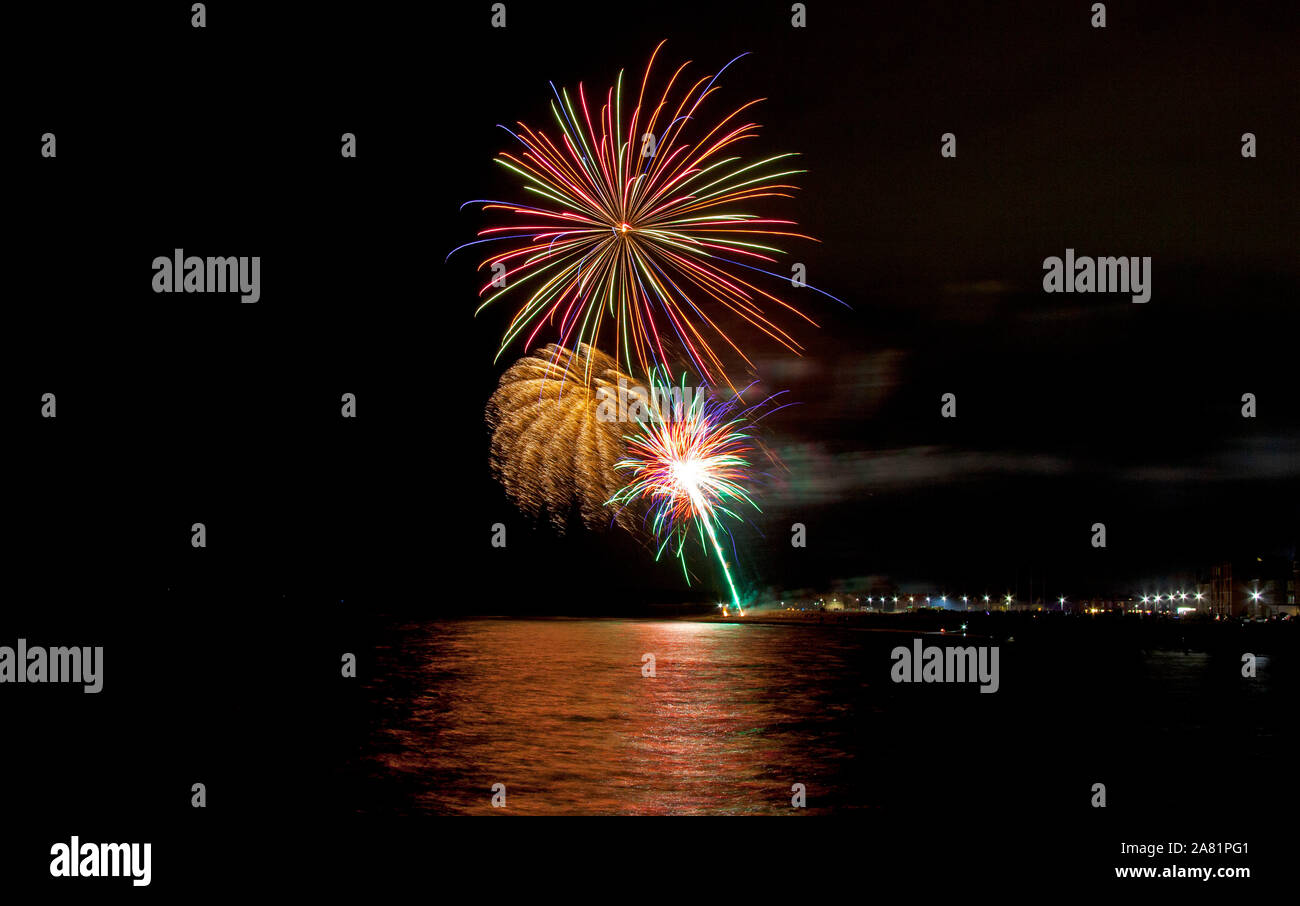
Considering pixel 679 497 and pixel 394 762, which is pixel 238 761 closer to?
pixel 394 762

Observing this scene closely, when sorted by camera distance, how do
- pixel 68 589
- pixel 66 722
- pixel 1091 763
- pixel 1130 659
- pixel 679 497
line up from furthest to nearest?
pixel 68 589
pixel 1130 659
pixel 679 497
pixel 66 722
pixel 1091 763
